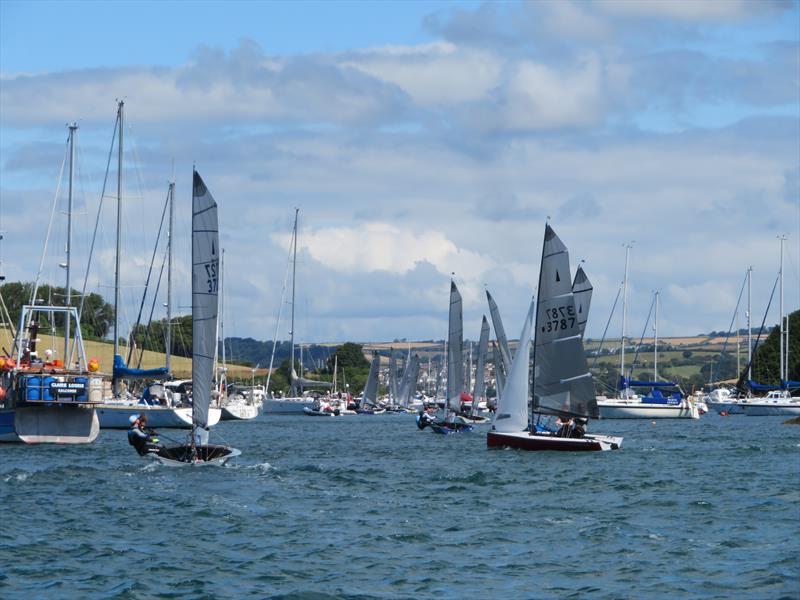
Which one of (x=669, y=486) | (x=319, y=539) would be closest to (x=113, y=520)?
(x=319, y=539)

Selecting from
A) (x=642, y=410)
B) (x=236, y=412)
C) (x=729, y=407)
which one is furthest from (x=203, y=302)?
(x=729, y=407)

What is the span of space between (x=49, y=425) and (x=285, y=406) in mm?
86661

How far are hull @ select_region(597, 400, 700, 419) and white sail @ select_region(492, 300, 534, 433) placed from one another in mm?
58454

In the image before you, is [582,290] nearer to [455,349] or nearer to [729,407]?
→ [455,349]

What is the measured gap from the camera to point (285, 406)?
146875 millimetres

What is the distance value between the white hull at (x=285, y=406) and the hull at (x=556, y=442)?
8837 centimetres

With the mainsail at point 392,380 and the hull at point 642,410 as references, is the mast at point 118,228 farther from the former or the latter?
the mainsail at point 392,380

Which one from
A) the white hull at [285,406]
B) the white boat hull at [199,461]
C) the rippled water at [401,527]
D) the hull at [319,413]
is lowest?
the rippled water at [401,527]

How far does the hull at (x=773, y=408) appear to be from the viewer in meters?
124

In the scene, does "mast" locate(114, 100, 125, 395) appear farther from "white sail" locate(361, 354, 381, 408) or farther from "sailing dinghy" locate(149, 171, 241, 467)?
"white sail" locate(361, 354, 381, 408)

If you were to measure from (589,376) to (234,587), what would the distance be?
35.6 metres

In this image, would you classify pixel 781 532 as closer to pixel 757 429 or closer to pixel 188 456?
pixel 188 456

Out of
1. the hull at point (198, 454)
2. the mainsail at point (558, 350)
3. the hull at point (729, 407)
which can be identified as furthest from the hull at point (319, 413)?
the hull at point (198, 454)

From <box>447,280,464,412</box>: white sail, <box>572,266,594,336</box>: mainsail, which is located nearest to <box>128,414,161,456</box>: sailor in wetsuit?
<box>447,280,464,412</box>: white sail
